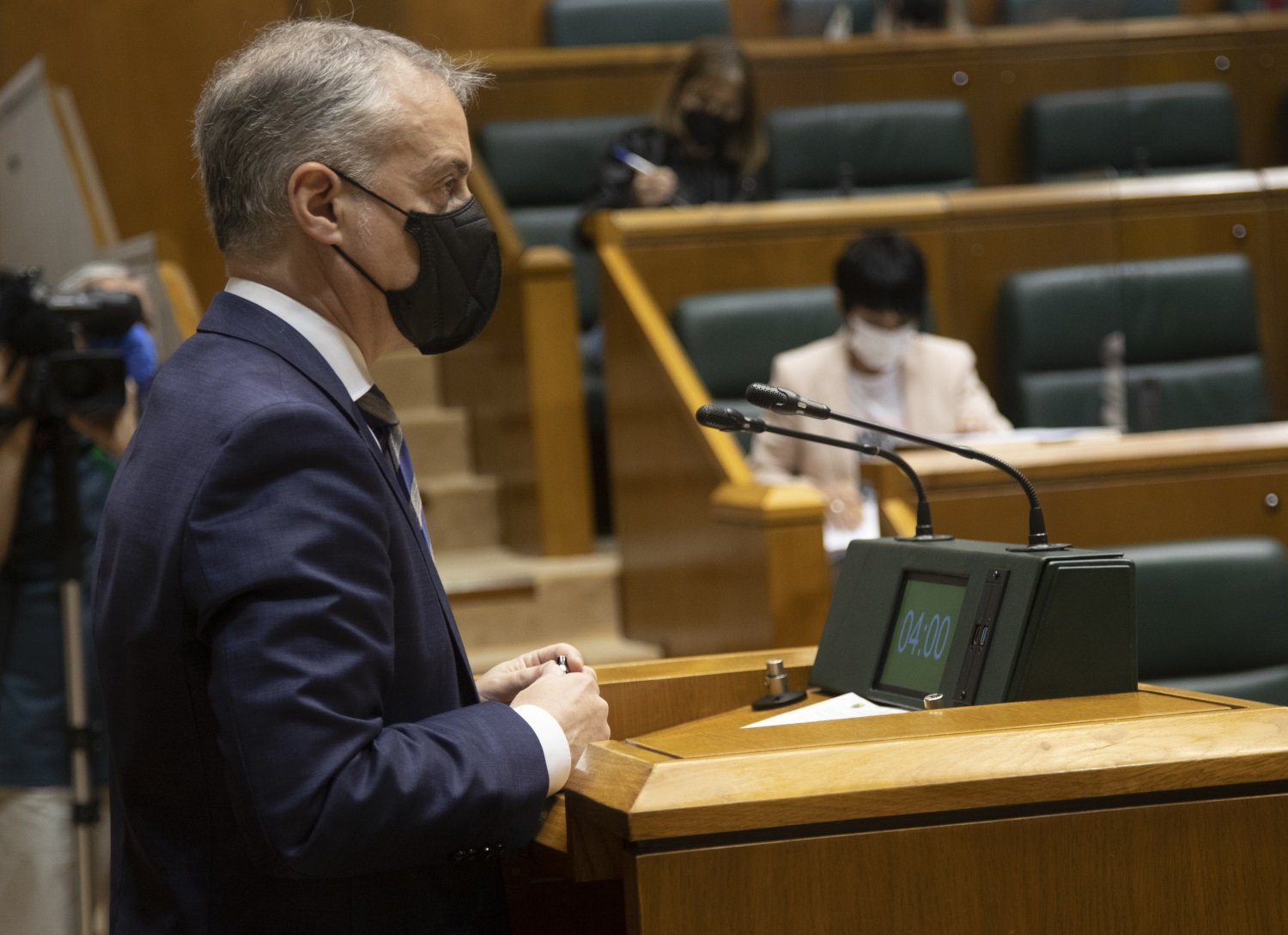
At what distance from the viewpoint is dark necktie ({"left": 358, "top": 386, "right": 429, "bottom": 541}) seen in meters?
0.90

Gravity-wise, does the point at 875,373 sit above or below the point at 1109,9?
below

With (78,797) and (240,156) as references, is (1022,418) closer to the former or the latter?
(78,797)

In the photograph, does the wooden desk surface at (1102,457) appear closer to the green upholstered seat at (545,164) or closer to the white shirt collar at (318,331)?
the white shirt collar at (318,331)

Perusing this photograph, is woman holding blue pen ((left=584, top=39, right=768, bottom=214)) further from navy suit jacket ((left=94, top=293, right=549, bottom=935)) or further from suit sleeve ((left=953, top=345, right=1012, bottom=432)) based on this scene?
navy suit jacket ((left=94, top=293, right=549, bottom=935))

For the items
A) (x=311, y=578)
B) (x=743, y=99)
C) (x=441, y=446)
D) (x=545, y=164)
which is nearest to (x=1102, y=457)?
(x=311, y=578)

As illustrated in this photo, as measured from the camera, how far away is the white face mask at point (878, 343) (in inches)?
108

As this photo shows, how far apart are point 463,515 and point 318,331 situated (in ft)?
8.48

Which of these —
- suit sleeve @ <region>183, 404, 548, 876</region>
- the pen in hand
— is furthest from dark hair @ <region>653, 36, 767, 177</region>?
suit sleeve @ <region>183, 404, 548, 876</region>

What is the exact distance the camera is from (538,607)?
9.95 ft

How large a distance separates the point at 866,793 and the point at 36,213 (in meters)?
4.23

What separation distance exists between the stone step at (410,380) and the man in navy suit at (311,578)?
113 inches

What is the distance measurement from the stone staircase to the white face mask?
26.0 inches

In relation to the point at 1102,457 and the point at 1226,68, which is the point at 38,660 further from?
the point at 1226,68

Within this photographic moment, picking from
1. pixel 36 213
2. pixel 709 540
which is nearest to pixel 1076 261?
pixel 709 540
